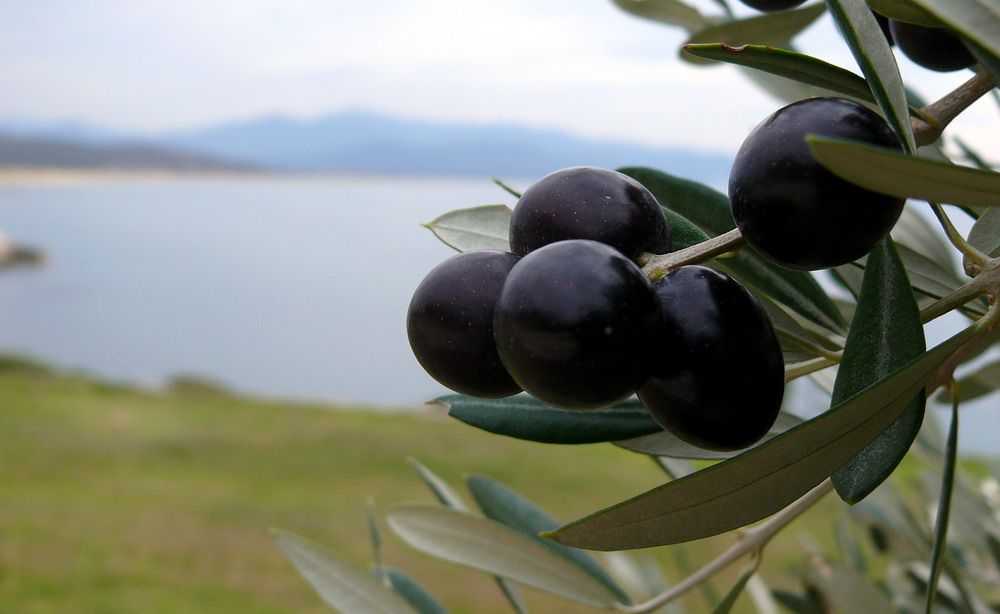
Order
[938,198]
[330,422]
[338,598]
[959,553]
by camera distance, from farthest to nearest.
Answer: [330,422] → [959,553] → [338,598] → [938,198]

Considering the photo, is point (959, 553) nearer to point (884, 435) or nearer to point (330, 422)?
point (884, 435)

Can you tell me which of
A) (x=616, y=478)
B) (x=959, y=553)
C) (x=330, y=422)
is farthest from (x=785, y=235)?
(x=330, y=422)

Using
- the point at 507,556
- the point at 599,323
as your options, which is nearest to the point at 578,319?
the point at 599,323

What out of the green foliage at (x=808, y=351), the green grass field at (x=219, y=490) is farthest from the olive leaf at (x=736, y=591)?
the green grass field at (x=219, y=490)

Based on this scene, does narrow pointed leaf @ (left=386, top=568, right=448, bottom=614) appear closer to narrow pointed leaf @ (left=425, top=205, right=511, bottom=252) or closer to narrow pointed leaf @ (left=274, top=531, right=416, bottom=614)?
narrow pointed leaf @ (left=274, top=531, right=416, bottom=614)

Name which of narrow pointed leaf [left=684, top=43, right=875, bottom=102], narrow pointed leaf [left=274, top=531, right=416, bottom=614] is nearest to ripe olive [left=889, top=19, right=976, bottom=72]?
narrow pointed leaf [left=684, top=43, right=875, bottom=102]

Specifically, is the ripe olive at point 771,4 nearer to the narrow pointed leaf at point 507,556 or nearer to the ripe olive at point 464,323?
the ripe olive at point 464,323

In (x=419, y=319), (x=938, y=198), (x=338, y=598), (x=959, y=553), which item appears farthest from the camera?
(x=959, y=553)
